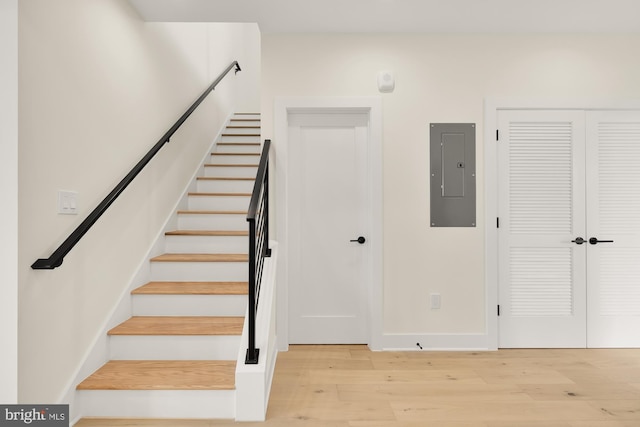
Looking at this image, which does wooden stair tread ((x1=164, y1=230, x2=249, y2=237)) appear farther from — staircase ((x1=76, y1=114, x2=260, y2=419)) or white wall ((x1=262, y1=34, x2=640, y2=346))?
white wall ((x1=262, y1=34, x2=640, y2=346))

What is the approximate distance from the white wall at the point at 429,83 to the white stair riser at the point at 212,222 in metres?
0.94

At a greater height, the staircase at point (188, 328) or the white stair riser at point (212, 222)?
the white stair riser at point (212, 222)

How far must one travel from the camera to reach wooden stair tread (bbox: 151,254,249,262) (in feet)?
9.84

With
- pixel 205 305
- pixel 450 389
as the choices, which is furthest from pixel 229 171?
pixel 450 389

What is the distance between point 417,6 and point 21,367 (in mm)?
3079

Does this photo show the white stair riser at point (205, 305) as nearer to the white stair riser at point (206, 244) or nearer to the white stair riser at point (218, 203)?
the white stair riser at point (206, 244)

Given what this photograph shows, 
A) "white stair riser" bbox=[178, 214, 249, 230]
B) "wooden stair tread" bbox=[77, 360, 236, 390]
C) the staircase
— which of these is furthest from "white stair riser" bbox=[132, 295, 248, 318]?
"white stair riser" bbox=[178, 214, 249, 230]

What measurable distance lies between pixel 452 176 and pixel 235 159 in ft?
7.73

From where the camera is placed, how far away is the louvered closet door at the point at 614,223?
11.1 feet

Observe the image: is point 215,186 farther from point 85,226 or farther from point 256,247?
point 85,226

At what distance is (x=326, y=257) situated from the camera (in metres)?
3.52

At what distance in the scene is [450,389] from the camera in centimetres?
257

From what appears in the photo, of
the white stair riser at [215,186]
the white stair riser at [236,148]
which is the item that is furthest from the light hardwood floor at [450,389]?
the white stair riser at [236,148]

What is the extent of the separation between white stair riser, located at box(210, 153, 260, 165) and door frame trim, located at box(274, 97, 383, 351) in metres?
1.23
